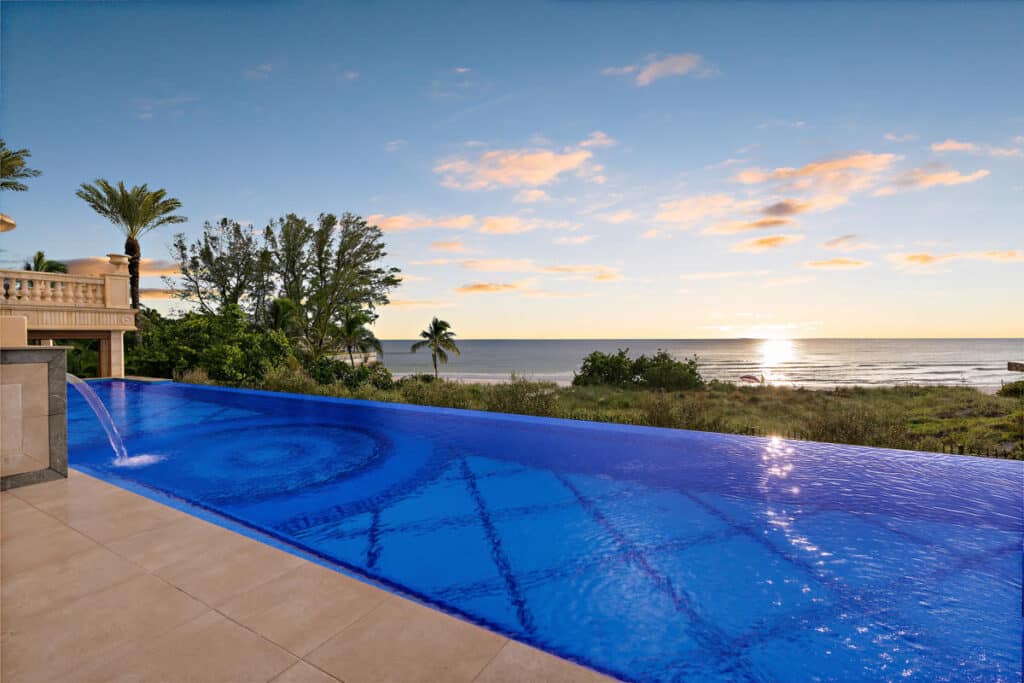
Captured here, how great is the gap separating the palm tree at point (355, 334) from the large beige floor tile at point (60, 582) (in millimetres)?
20897

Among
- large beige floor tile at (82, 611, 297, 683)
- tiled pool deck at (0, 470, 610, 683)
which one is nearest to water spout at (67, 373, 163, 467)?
tiled pool deck at (0, 470, 610, 683)

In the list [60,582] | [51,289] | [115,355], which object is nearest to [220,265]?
[115,355]

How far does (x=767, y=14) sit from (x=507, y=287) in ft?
108

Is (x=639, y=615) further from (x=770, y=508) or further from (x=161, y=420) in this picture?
(x=161, y=420)

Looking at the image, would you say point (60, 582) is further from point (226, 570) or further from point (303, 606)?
point (303, 606)

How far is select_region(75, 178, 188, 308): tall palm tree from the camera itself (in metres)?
17.9

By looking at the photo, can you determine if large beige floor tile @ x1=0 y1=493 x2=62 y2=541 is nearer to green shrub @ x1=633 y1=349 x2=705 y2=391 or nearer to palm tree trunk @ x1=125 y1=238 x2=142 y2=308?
palm tree trunk @ x1=125 y1=238 x2=142 y2=308

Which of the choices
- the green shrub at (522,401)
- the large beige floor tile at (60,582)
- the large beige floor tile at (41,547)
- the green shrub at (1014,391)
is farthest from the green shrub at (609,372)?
the large beige floor tile at (60,582)

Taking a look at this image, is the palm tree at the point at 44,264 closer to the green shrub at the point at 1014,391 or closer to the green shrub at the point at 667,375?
the green shrub at the point at 667,375

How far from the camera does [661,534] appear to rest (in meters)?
4.01

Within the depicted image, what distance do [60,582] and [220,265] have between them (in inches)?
1142

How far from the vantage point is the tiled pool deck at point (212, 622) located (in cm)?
189

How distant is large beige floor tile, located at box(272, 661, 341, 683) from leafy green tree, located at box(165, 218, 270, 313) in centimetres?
2860

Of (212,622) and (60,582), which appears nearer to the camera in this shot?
(212,622)
